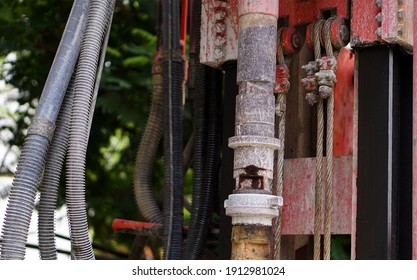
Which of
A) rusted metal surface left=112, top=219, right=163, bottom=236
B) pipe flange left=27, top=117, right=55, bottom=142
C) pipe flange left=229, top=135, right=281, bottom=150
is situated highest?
pipe flange left=27, top=117, right=55, bottom=142

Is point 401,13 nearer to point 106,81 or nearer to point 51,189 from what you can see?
point 51,189

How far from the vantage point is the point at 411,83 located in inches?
206

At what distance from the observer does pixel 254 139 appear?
4660 millimetres

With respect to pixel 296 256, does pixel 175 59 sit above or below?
above

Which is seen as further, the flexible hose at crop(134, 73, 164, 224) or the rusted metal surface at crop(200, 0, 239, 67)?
the flexible hose at crop(134, 73, 164, 224)

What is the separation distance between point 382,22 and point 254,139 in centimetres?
104

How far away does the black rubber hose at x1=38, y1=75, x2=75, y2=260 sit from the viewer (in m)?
5.06

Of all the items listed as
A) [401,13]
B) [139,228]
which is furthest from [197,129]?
[401,13]

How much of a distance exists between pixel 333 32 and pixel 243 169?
1068mm

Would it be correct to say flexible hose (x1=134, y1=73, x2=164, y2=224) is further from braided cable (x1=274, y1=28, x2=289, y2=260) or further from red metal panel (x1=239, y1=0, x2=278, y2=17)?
red metal panel (x1=239, y1=0, x2=278, y2=17)

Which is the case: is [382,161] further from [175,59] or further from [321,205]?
[175,59]

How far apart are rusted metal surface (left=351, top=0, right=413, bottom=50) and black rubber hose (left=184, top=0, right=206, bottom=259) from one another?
163cm

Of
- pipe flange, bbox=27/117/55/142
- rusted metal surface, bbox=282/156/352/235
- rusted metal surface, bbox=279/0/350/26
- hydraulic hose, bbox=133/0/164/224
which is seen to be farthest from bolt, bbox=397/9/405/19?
hydraulic hose, bbox=133/0/164/224
